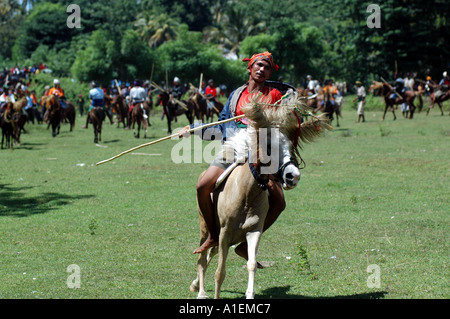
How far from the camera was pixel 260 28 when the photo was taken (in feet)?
235

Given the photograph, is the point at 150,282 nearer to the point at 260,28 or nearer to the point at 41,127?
the point at 41,127

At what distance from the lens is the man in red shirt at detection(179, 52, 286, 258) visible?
623 centimetres

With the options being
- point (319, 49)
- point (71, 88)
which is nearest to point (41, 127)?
point (71, 88)

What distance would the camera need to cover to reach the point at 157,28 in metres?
77.4

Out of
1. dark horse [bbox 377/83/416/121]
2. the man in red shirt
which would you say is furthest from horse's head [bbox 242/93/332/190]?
dark horse [bbox 377/83/416/121]

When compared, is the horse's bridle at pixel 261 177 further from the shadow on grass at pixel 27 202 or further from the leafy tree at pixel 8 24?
the leafy tree at pixel 8 24

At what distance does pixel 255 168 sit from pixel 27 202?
27.4ft

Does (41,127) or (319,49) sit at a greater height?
(319,49)

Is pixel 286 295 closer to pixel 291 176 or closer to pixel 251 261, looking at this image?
pixel 251 261

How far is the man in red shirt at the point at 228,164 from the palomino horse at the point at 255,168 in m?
0.12

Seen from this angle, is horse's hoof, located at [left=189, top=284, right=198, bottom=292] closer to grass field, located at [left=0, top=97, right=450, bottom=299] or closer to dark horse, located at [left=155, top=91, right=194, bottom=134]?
grass field, located at [left=0, top=97, right=450, bottom=299]

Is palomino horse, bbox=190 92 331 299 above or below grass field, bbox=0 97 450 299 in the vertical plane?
above
